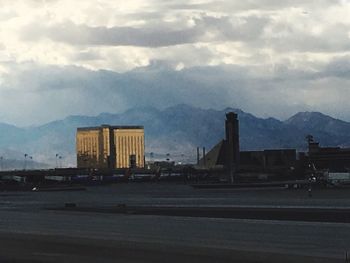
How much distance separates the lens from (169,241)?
114 ft

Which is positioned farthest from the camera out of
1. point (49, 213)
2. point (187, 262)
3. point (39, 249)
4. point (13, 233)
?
point (49, 213)

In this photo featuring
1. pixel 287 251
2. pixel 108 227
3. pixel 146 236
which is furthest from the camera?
pixel 108 227

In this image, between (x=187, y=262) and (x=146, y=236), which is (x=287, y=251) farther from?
(x=146, y=236)

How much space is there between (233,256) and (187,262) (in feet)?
7.42

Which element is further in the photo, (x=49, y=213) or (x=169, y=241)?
(x=49, y=213)

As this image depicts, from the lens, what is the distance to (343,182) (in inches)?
5394

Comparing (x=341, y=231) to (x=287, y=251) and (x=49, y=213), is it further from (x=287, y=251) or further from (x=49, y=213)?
(x=49, y=213)

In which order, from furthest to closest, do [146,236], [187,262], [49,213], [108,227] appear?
[49,213] < [108,227] < [146,236] < [187,262]

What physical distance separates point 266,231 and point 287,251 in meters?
10.1

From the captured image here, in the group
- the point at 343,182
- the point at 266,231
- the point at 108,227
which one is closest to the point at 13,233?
the point at 108,227

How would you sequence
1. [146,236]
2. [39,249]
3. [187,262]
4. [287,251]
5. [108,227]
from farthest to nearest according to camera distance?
[108,227]
[146,236]
[39,249]
[287,251]
[187,262]

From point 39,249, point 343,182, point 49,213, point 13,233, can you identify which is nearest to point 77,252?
point 39,249

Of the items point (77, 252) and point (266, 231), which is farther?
point (266, 231)

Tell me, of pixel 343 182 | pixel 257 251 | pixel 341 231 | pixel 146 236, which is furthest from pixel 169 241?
pixel 343 182
